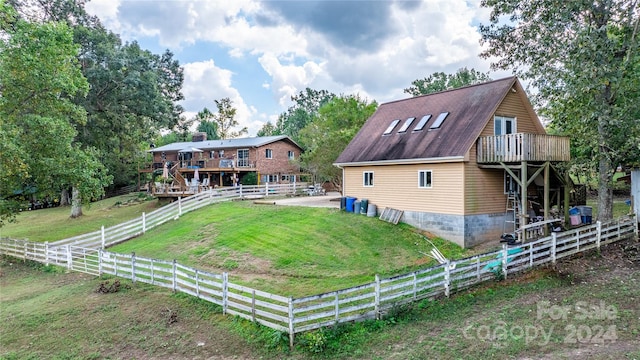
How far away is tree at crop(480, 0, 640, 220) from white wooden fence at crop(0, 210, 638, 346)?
3.08 meters

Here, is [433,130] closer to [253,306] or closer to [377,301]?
[377,301]

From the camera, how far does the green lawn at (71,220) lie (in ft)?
77.5

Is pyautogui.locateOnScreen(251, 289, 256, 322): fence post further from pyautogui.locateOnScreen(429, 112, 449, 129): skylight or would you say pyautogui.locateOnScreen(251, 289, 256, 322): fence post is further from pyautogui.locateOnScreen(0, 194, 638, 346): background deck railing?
pyautogui.locateOnScreen(429, 112, 449, 129): skylight

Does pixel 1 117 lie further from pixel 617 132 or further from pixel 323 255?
pixel 617 132

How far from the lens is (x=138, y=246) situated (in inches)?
682

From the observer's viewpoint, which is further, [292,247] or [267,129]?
[267,129]

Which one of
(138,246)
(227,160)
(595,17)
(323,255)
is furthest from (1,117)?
(595,17)

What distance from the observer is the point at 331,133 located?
32312 mm

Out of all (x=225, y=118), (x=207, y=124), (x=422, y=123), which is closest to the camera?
(x=422, y=123)

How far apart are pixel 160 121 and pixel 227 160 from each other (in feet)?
21.7

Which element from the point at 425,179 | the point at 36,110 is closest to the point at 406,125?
the point at 425,179

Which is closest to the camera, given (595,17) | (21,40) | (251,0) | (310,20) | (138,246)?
(595,17)

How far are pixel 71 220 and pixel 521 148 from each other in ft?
97.2

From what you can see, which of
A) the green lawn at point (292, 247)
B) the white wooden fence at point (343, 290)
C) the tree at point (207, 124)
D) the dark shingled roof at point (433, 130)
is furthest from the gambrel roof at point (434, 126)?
the tree at point (207, 124)
